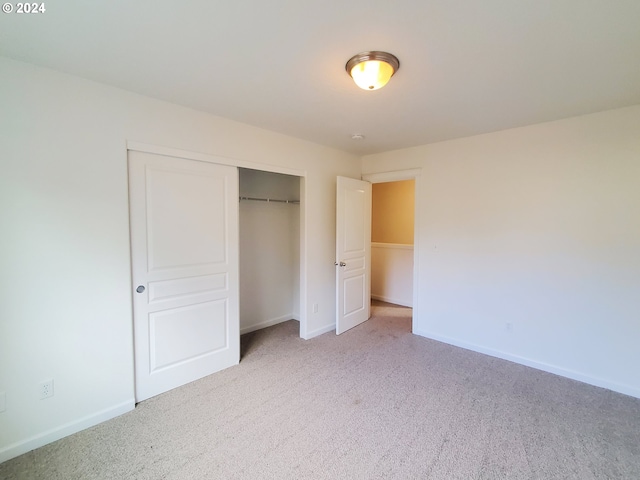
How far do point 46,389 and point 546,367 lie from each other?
13.9 ft

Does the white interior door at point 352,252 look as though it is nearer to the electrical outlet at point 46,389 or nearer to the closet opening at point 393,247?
the closet opening at point 393,247

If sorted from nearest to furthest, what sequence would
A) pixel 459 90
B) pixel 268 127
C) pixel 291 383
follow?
1. pixel 459 90
2. pixel 291 383
3. pixel 268 127

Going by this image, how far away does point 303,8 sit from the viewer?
4.35 ft

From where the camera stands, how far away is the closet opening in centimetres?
520

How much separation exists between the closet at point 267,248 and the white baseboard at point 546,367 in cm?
212

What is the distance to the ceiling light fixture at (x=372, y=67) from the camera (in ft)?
5.53

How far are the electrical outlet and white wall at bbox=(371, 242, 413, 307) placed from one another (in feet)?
15.5

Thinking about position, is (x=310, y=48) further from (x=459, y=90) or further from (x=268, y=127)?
(x=268, y=127)

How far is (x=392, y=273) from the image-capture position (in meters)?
5.39

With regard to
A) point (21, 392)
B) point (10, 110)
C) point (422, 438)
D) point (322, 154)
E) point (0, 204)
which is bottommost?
point (422, 438)

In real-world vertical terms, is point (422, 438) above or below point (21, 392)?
below

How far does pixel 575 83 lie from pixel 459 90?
78 cm

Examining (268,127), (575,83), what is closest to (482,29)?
(575,83)

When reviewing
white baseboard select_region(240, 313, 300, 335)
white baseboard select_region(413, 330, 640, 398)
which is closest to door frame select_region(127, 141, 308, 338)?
white baseboard select_region(240, 313, 300, 335)
